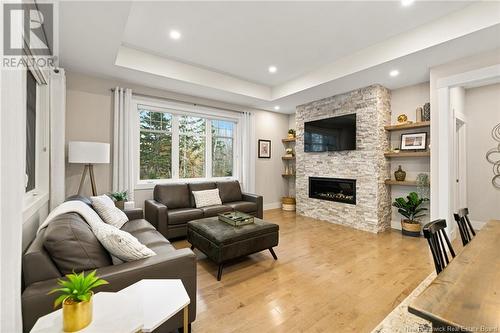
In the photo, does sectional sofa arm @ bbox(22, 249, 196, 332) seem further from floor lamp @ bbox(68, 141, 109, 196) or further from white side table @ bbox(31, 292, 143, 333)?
floor lamp @ bbox(68, 141, 109, 196)

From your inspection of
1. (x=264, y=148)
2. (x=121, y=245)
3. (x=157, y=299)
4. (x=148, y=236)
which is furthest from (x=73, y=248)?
(x=264, y=148)

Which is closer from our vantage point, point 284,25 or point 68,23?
point 68,23

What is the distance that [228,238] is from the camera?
8.27 feet

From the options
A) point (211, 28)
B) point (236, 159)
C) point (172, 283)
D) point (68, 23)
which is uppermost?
point (211, 28)

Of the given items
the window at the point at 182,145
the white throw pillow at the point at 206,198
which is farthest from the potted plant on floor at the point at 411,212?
the window at the point at 182,145

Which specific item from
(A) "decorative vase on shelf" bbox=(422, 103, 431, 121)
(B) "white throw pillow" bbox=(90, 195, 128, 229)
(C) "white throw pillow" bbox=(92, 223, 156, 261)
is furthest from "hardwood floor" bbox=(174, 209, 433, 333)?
(A) "decorative vase on shelf" bbox=(422, 103, 431, 121)

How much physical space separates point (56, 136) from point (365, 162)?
4904mm

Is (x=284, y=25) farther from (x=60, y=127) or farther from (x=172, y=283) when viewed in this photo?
(x=60, y=127)

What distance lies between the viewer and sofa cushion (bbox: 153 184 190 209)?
4.07 metres

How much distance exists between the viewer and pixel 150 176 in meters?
4.44

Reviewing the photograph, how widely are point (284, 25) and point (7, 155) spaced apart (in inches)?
115

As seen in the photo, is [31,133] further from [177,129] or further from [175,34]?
[177,129]

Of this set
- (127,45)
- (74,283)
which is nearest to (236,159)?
(127,45)

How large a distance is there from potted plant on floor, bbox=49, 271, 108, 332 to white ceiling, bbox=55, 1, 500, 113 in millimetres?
2280
